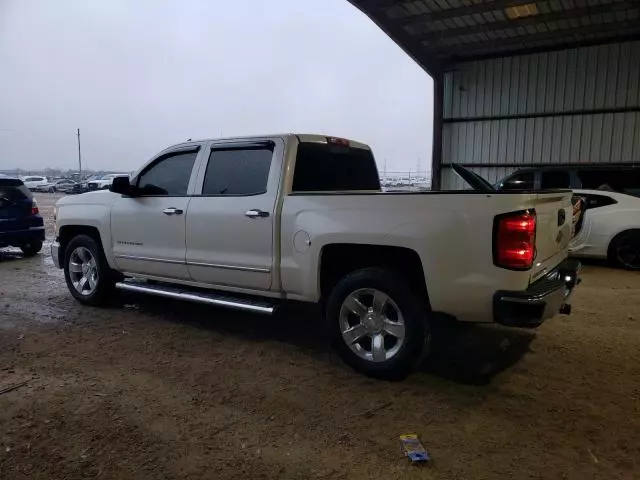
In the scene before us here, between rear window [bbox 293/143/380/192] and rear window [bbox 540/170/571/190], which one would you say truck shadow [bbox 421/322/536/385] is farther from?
rear window [bbox 540/170/571/190]

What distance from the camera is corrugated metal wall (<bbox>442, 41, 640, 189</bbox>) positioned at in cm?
1319

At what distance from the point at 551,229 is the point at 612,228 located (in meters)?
5.81

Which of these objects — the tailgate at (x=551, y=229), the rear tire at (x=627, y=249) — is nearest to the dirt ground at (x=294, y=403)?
the tailgate at (x=551, y=229)

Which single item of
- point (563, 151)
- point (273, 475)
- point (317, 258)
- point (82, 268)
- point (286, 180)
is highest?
point (563, 151)

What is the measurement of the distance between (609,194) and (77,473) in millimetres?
8980

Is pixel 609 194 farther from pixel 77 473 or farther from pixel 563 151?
pixel 77 473

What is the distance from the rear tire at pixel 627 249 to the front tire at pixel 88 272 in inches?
314

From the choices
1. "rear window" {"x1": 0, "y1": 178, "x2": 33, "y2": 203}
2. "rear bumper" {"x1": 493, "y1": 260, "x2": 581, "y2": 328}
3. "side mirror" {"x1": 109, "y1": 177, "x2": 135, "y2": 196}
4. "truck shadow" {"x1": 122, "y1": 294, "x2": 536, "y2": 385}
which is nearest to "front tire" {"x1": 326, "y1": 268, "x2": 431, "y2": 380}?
"truck shadow" {"x1": 122, "y1": 294, "x2": 536, "y2": 385}

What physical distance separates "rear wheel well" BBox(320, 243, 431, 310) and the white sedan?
5765 millimetres

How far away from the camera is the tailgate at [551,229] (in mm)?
3357

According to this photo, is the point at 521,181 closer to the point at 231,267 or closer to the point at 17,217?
the point at 231,267

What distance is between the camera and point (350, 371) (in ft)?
12.9

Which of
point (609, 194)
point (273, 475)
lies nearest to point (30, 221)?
point (273, 475)

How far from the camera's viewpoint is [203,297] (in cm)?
472
